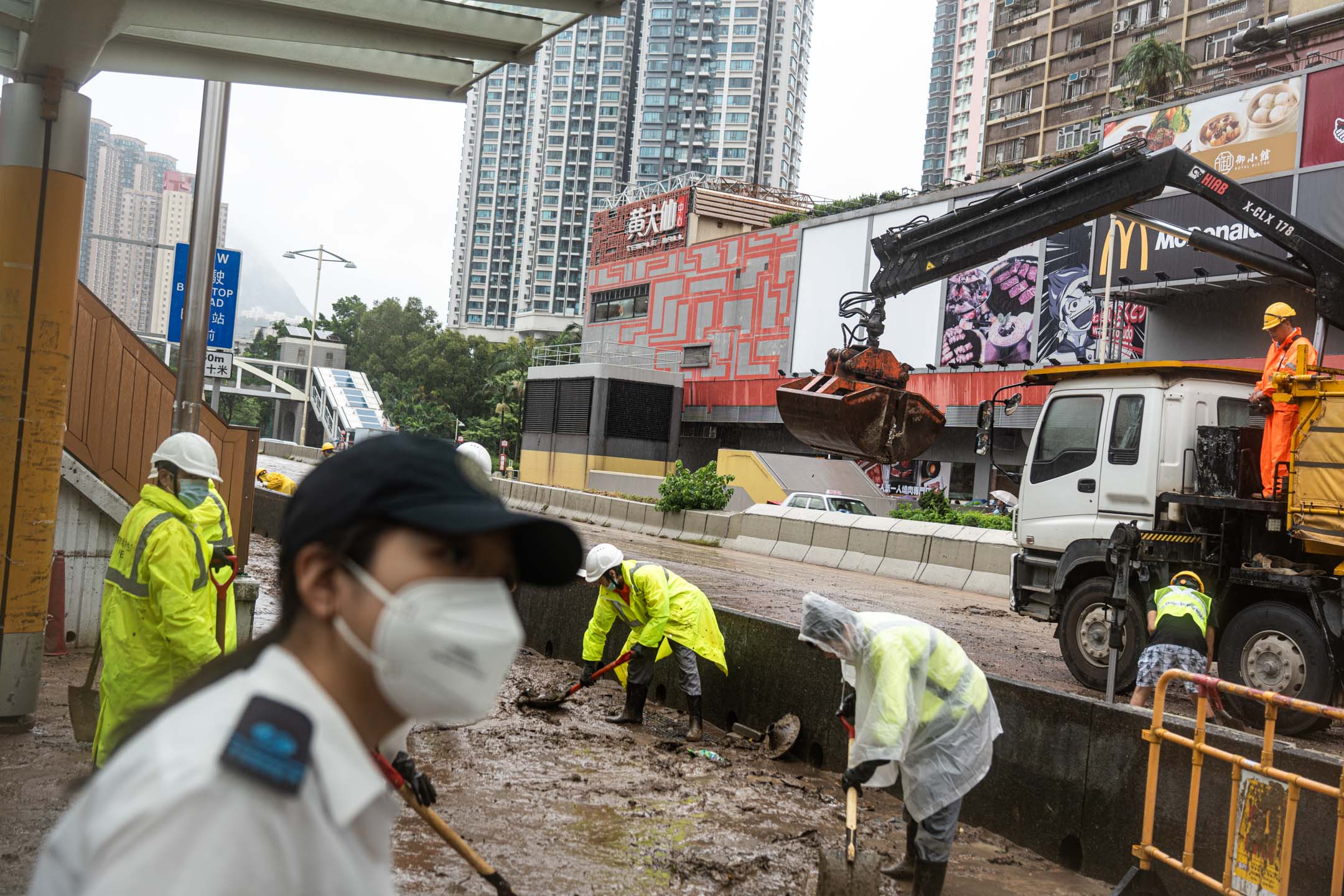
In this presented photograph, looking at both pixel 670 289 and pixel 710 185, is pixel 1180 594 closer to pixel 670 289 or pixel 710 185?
pixel 670 289

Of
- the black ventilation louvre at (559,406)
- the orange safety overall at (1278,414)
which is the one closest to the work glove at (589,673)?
the orange safety overall at (1278,414)

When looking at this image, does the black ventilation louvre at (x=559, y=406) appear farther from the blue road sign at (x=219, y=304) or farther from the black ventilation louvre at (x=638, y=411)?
the blue road sign at (x=219, y=304)

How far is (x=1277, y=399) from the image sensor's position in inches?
349

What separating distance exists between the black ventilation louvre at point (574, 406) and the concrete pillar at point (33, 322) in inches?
1343

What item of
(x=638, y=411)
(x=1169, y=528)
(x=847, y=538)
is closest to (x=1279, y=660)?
(x=1169, y=528)

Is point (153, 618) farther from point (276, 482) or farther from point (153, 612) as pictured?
point (276, 482)

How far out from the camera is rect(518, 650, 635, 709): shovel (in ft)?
29.5

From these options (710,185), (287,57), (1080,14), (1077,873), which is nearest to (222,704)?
(1077,873)

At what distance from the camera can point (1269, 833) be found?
4.82 m

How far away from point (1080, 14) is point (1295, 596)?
81.2 metres

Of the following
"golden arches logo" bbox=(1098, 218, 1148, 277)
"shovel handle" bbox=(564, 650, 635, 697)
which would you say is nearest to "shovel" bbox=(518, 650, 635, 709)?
"shovel handle" bbox=(564, 650, 635, 697)

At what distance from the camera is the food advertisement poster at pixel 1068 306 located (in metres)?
33.7

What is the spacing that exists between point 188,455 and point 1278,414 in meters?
8.00

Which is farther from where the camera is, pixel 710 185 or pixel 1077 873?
pixel 710 185
